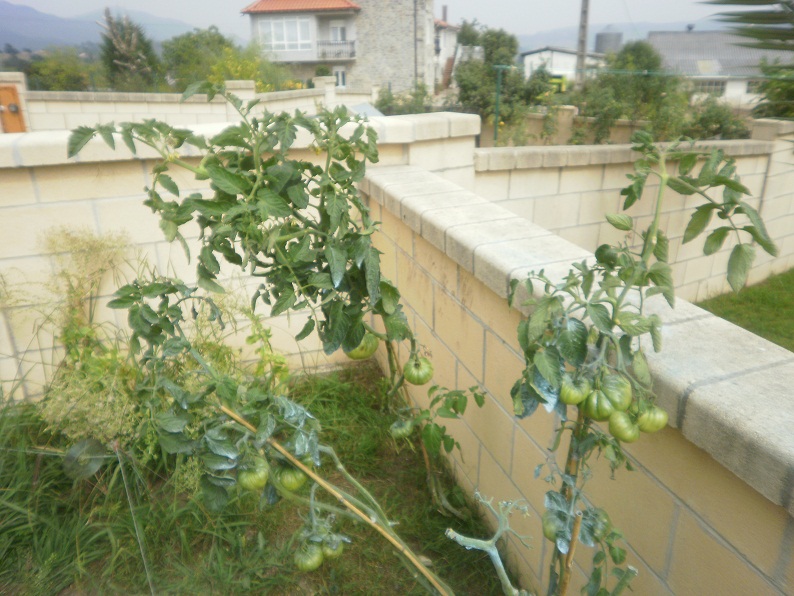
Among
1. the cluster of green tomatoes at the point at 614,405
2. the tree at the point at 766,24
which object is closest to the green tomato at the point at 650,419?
the cluster of green tomatoes at the point at 614,405

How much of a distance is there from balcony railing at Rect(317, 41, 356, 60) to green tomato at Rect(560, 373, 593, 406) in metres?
42.6

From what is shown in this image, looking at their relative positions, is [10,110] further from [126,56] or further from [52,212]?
[126,56]

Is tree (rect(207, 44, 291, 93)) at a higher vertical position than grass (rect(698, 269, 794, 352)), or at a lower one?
higher

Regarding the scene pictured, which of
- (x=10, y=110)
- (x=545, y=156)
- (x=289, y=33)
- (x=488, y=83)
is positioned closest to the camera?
(x=545, y=156)

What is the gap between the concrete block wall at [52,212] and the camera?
2.38 meters

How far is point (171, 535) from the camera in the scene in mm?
1954

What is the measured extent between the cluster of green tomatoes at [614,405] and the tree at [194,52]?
20.9m

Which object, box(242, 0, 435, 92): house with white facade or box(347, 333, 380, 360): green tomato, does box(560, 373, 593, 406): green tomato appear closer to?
box(347, 333, 380, 360): green tomato

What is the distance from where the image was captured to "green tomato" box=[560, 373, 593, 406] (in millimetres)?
904

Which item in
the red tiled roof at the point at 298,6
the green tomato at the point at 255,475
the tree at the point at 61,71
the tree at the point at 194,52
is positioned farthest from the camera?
the red tiled roof at the point at 298,6

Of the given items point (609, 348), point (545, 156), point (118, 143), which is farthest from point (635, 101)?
point (609, 348)

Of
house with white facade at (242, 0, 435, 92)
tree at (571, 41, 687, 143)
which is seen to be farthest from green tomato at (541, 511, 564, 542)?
house with white facade at (242, 0, 435, 92)

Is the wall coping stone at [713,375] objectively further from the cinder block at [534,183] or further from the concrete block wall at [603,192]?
the cinder block at [534,183]

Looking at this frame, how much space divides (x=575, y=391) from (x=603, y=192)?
3.52 m
